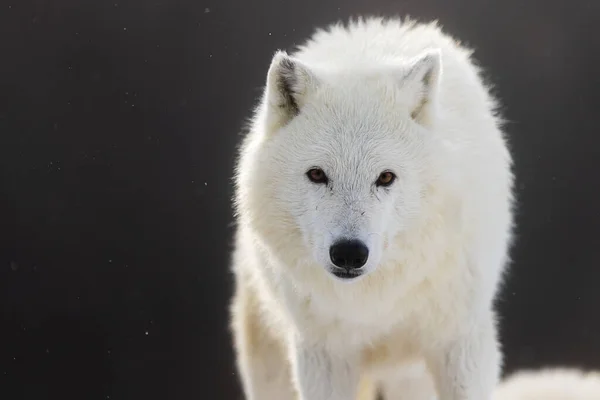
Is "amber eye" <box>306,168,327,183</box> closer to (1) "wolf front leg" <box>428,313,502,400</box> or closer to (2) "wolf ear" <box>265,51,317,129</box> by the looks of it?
(2) "wolf ear" <box>265,51,317,129</box>

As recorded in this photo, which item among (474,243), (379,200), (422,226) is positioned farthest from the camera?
(474,243)

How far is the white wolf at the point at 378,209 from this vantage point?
3.00 meters

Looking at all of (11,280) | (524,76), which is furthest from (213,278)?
(524,76)

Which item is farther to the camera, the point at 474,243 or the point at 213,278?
the point at 213,278

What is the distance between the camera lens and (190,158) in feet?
23.1

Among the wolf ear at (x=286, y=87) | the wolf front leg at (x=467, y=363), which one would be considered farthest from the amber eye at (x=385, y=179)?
the wolf front leg at (x=467, y=363)

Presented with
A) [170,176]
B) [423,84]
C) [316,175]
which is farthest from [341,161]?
[170,176]

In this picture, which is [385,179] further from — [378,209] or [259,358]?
[259,358]

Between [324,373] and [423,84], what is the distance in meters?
1.29

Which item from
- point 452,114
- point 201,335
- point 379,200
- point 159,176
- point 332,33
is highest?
point 159,176

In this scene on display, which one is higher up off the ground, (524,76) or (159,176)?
(524,76)

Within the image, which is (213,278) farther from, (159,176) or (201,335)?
(159,176)

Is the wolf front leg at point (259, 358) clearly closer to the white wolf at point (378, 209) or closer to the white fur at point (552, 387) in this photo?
the white wolf at point (378, 209)

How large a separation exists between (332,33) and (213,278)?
148 inches
